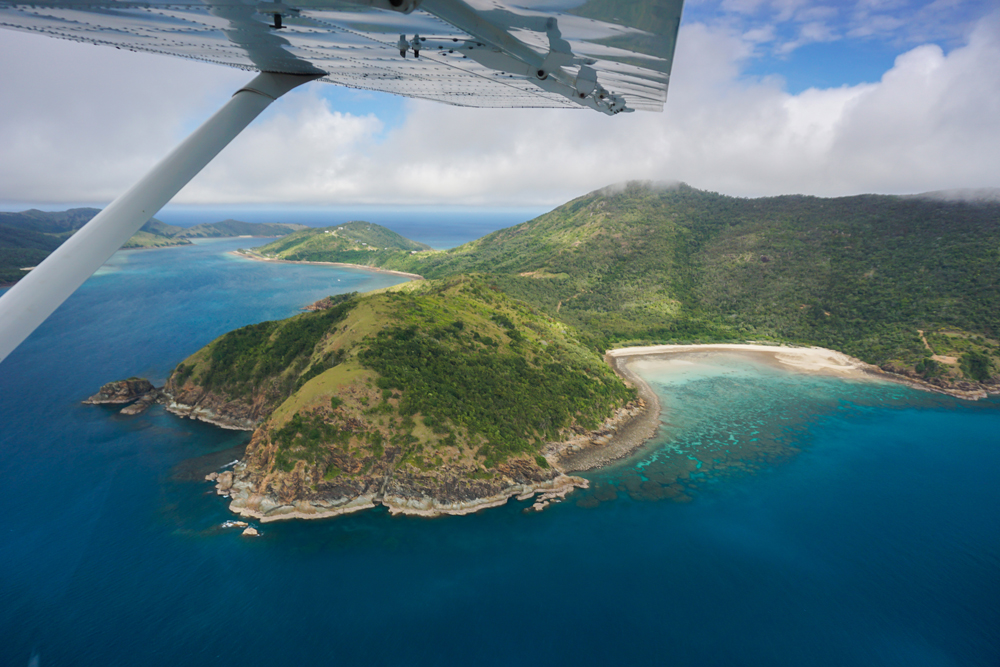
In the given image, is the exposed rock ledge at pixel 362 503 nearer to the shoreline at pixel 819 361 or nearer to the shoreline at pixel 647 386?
the shoreline at pixel 647 386

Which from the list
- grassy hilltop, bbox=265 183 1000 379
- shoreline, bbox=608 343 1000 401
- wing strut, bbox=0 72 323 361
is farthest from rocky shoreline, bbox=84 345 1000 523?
wing strut, bbox=0 72 323 361

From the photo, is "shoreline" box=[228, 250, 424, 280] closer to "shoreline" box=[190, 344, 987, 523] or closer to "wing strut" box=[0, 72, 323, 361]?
"shoreline" box=[190, 344, 987, 523]

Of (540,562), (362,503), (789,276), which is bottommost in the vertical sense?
(540,562)

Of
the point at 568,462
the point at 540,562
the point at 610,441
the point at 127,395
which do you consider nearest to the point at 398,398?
the point at 568,462

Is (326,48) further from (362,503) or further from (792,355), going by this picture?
(792,355)

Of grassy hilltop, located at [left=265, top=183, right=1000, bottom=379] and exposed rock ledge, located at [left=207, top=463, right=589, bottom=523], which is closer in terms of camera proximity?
exposed rock ledge, located at [left=207, top=463, right=589, bottom=523]

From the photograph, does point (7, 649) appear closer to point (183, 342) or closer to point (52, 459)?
point (52, 459)

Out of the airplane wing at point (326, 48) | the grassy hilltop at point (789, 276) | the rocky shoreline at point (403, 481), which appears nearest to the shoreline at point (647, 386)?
the rocky shoreline at point (403, 481)
